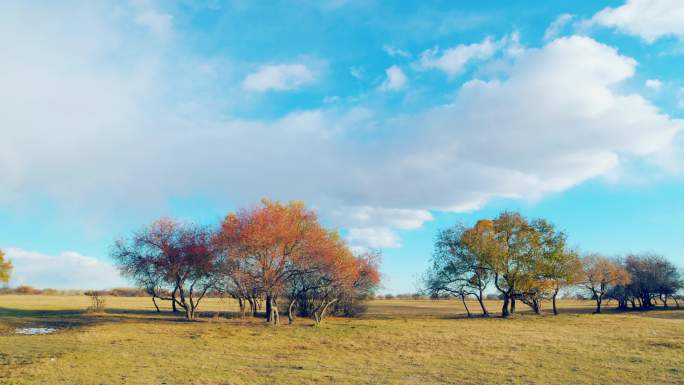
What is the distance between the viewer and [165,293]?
1939 inches

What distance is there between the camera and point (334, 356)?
2288 centimetres

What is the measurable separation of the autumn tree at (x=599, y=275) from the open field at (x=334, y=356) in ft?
117

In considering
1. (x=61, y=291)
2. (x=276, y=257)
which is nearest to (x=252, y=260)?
(x=276, y=257)

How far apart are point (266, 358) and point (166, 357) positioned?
16.6ft

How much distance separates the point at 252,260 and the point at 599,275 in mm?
59533

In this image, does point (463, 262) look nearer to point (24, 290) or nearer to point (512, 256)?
point (512, 256)

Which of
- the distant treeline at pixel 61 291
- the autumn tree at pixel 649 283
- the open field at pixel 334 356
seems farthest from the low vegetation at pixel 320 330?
the distant treeline at pixel 61 291

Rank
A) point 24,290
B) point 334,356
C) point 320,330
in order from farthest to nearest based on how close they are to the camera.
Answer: point 24,290
point 320,330
point 334,356

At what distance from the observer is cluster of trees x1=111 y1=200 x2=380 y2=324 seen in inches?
1588

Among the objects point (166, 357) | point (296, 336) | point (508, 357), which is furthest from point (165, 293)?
point (508, 357)

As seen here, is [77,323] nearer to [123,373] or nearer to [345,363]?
[123,373]

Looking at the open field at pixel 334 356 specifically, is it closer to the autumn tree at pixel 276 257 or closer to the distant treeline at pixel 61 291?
the autumn tree at pixel 276 257

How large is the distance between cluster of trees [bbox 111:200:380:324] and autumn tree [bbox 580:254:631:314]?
42731 millimetres

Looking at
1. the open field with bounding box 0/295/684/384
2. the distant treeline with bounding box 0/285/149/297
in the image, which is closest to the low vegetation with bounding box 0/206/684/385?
the open field with bounding box 0/295/684/384
